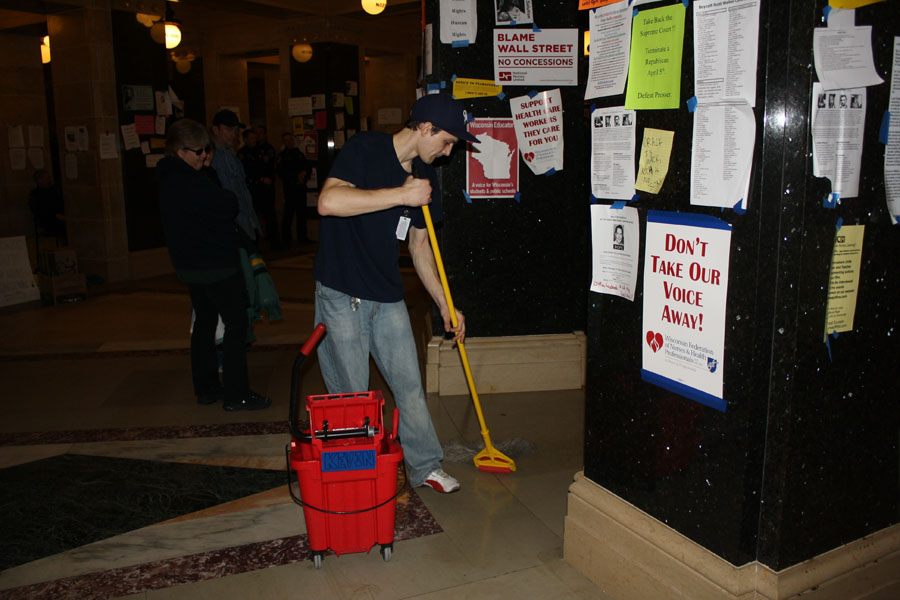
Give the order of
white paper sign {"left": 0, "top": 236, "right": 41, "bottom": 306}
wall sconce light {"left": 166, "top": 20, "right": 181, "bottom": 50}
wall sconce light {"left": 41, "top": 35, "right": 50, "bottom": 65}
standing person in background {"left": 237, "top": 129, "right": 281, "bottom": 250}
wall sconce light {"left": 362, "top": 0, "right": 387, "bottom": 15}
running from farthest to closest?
wall sconce light {"left": 41, "top": 35, "right": 50, "bottom": 65}
standing person in background {"left": 237, "top": 129, "right": 281, "bottom": 250}
wall sconce light {"left": 362, "top": 0, "right": 387, "bottom": 15}
wall sconce light {"left": 166, "top": 20, "right": 181, "bottom": 50}
white paper sign {"left": 0, "top": 236, "right": 41, "bottom": 306}

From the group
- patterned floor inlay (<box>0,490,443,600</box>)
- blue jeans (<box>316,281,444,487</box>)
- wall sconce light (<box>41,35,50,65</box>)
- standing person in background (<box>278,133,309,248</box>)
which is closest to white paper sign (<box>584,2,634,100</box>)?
blue jeans (<box>316,281,444,487</box>)

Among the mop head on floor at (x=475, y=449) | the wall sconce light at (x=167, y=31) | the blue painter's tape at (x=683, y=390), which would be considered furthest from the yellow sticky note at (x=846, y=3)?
the wall sconce light at (x=167, y=31)

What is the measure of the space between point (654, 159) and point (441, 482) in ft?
5.85

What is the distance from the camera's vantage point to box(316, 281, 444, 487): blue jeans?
307 cm

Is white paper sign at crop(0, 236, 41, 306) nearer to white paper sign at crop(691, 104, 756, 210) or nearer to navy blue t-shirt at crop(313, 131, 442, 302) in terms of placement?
navy blue t-shirt at crop(313, 131, 442, 302)

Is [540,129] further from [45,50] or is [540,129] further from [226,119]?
[45,50]

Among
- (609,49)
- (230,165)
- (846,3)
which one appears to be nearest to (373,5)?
(230,165)

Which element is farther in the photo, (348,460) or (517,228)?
(517,228)

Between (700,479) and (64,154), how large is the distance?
31.0 ft

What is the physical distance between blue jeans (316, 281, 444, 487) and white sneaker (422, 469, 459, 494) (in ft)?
0.08

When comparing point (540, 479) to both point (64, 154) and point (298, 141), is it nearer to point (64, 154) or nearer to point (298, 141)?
point (64, 154)

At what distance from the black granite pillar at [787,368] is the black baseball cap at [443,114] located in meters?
0.68

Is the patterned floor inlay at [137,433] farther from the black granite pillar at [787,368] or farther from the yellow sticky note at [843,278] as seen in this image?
the yellow sticky note at [843,278]

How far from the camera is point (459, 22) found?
4320 millimetres
